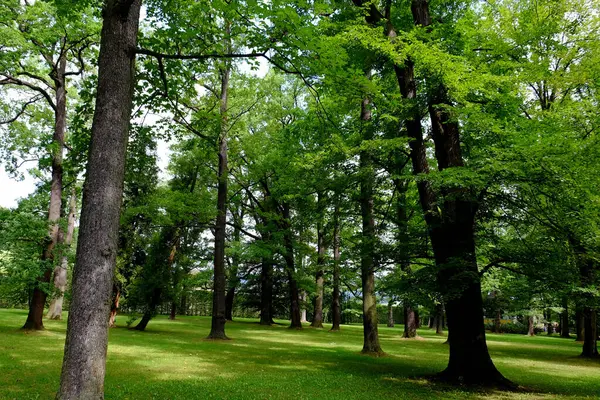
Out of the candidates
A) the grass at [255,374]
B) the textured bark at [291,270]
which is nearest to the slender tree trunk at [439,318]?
the textured bark at [291,270]

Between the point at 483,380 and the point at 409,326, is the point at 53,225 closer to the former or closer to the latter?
the point at 483,380

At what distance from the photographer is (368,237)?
32.6 feet

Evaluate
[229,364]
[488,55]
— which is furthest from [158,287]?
[488,55]

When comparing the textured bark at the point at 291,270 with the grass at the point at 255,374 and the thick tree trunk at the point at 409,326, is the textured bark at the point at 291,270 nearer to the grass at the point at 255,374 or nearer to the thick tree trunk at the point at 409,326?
the thick tree trunk at the point at 409,326

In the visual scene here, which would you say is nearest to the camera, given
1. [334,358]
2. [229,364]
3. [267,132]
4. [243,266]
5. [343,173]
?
[229,364]

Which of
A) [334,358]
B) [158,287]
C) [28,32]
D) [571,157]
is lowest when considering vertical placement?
[334,358]

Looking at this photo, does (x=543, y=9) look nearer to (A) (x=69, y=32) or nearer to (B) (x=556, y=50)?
(B) (x=556, y=50)

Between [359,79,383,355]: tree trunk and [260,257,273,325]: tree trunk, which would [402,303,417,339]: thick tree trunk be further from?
[260,257,273,325]: tree trunk

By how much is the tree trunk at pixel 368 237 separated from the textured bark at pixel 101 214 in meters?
6.55

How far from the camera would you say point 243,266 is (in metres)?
34.2

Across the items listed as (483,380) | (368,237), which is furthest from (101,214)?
(483,380)

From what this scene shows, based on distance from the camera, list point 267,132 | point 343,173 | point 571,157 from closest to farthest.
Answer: point 571,157 → point 343,173 → point 267,132

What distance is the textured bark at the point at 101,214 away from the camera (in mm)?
3857

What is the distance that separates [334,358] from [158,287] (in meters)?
10.6
